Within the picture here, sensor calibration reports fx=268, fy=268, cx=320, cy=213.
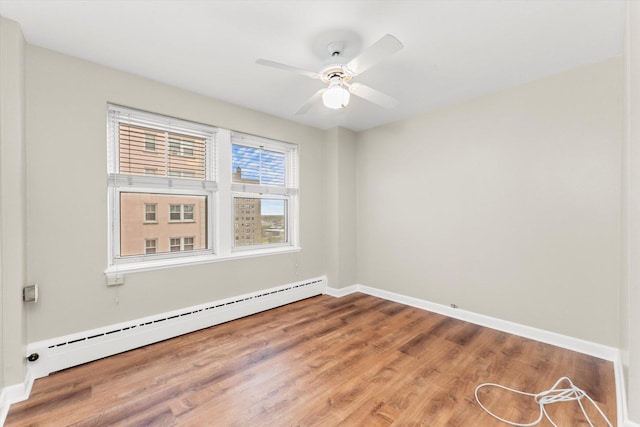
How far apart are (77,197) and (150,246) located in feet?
2.40

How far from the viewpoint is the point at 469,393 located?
184cm

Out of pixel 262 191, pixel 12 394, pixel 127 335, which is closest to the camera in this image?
pixel 12 394

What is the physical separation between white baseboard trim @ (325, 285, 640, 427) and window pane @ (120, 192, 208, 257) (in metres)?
2.13

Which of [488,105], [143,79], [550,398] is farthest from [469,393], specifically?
[143,79]

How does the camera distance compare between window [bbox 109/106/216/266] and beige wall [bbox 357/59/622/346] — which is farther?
window [bbox 109/106/216/266]

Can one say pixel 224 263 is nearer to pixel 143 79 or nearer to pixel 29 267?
pixel 29 267

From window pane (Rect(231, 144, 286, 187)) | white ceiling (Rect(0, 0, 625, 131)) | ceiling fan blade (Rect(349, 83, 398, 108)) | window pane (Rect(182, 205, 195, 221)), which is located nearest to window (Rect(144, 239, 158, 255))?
window pane (Rect(182, 205, 195, 221))

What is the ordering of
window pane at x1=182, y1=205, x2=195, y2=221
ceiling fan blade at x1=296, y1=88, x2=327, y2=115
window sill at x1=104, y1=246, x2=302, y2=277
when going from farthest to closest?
window pane at x1=182, y1=205, x2=195, y2=221 < window sill at x1=104, y1=246, x2=302, y2=277 < ceiling fan blade at x1=296, y1=88, x2=327, y2=115

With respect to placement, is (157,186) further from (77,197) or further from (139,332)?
(139,332)

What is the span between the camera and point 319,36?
1.94 metres

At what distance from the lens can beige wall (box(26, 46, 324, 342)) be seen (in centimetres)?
206

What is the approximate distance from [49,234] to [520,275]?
4203mm

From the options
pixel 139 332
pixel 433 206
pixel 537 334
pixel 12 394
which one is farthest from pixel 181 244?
pixel 537 334

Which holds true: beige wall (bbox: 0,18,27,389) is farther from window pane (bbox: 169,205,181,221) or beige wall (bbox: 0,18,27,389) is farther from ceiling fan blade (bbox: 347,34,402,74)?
ceiling fan blade (bbox: 347,34,402,74)
